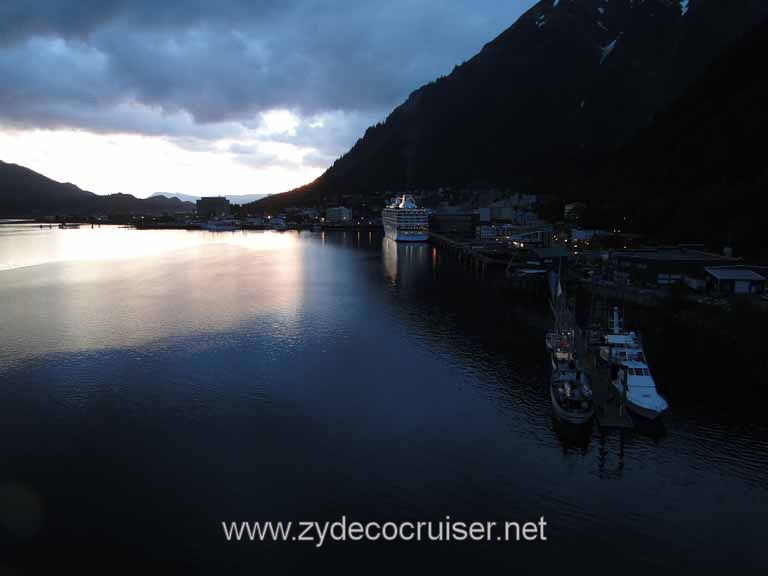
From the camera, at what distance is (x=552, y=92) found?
165250mm

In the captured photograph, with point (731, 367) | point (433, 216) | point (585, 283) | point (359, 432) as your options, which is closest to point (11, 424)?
point (359, 432)

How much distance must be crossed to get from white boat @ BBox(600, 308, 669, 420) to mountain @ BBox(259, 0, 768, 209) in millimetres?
106351

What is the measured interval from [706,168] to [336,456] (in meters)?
55.5

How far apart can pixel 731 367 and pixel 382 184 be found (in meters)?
171

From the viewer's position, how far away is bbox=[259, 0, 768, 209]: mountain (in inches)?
5285

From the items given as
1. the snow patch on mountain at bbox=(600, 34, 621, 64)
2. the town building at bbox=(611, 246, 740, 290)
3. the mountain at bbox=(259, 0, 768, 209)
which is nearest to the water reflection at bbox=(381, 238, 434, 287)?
the town building at bbox=(611, 246, 740, 290)

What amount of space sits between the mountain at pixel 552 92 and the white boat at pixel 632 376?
349 feet

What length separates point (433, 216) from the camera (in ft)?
351

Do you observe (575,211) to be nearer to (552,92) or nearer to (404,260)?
(404,260)

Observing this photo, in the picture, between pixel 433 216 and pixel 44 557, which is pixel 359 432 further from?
pixel 433 216

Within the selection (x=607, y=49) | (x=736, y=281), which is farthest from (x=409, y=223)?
(x=607, y=49)

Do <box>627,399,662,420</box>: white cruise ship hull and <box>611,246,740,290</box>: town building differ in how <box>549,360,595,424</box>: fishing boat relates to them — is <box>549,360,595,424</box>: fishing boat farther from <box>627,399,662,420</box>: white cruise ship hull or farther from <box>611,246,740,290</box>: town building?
<box>611,246,740,290</box>: town building

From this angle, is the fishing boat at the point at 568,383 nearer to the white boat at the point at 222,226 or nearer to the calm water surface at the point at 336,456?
the calm water surface at the point at 336,456

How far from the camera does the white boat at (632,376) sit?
617 inches
